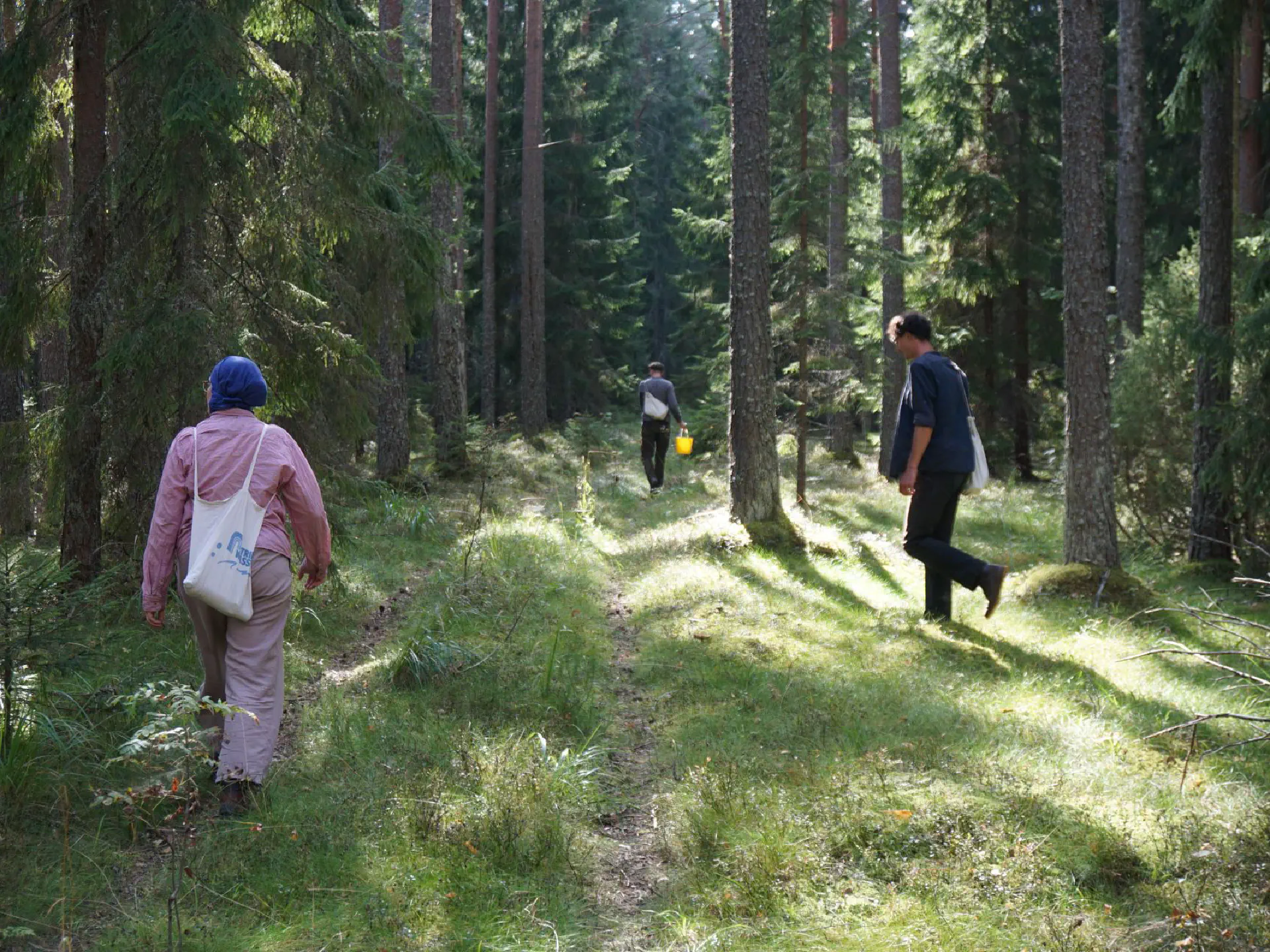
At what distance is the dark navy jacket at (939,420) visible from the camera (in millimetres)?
7164

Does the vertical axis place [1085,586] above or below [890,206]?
below

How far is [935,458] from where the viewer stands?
7203 mm

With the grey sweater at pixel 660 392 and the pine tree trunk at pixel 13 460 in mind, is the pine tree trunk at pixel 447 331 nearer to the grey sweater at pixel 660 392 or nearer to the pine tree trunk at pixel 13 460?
the grey sweater at pixel 660 392

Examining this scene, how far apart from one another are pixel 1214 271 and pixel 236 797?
9946 millimetres

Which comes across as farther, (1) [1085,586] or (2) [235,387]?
(1) [1085,586]

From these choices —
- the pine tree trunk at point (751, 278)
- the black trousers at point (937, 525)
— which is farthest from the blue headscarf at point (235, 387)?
the pine tree trunk at point (751, 278)

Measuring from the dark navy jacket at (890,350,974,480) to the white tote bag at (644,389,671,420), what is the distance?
879 cm

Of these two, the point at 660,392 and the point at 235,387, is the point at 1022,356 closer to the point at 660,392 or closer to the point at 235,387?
the point at 660,392

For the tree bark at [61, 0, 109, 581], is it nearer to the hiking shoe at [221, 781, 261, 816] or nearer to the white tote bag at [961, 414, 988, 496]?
the hiking shoe at [221, 781, 261, 816]

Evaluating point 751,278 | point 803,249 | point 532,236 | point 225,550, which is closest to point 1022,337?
point 803,249

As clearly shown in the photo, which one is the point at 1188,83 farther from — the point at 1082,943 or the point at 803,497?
the point at 1082,943

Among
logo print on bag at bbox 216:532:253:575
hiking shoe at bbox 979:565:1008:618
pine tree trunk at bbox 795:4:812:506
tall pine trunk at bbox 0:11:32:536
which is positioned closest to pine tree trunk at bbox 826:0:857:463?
pine tree trunk at bbox 795:4:812:506

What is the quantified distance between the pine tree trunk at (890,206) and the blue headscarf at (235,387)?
12884 mm

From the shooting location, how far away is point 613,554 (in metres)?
11.3
